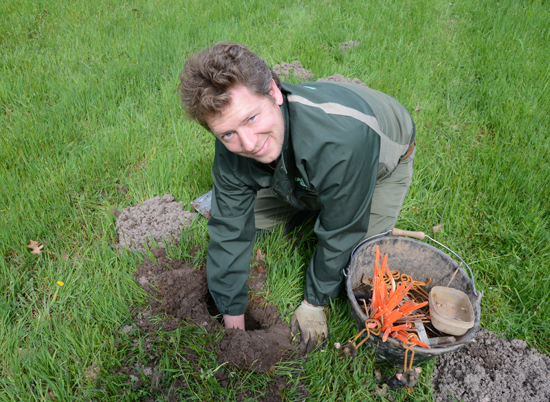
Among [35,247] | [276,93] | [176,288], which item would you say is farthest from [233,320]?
[35,247]

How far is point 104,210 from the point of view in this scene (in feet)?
8.30

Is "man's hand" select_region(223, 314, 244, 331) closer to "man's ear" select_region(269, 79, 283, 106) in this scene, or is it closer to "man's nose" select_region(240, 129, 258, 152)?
"man's nose" select_region(240, 129, 258, 152)

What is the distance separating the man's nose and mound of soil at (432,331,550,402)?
1.56 meters

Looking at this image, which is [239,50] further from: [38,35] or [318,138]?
[38,35]

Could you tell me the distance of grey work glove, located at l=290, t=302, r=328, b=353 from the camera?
6.37 feet

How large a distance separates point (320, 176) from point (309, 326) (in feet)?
3.01

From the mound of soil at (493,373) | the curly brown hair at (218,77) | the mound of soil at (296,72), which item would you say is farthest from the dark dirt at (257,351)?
the mound of soil at (296,72)

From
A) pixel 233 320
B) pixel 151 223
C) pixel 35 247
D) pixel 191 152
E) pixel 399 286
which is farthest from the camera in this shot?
pixel 191 152

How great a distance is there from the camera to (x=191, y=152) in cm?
287

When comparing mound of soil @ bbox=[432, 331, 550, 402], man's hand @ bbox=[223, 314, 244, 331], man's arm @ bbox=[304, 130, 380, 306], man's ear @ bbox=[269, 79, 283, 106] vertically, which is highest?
man's ear @ bbox=[269, 79, 283, 106]

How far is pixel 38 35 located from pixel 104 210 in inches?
120

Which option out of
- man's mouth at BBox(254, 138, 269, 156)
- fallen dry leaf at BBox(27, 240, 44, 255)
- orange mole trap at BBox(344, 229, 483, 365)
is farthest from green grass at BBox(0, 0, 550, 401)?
man's mouth at BBox(254, 138, 269, 156)

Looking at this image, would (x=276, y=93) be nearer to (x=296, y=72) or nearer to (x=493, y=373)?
(x=493, y=373)

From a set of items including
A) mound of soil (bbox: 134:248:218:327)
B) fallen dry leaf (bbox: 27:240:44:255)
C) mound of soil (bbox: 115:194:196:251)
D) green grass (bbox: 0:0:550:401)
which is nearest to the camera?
green grass (bbox: 0:0:550:401)
